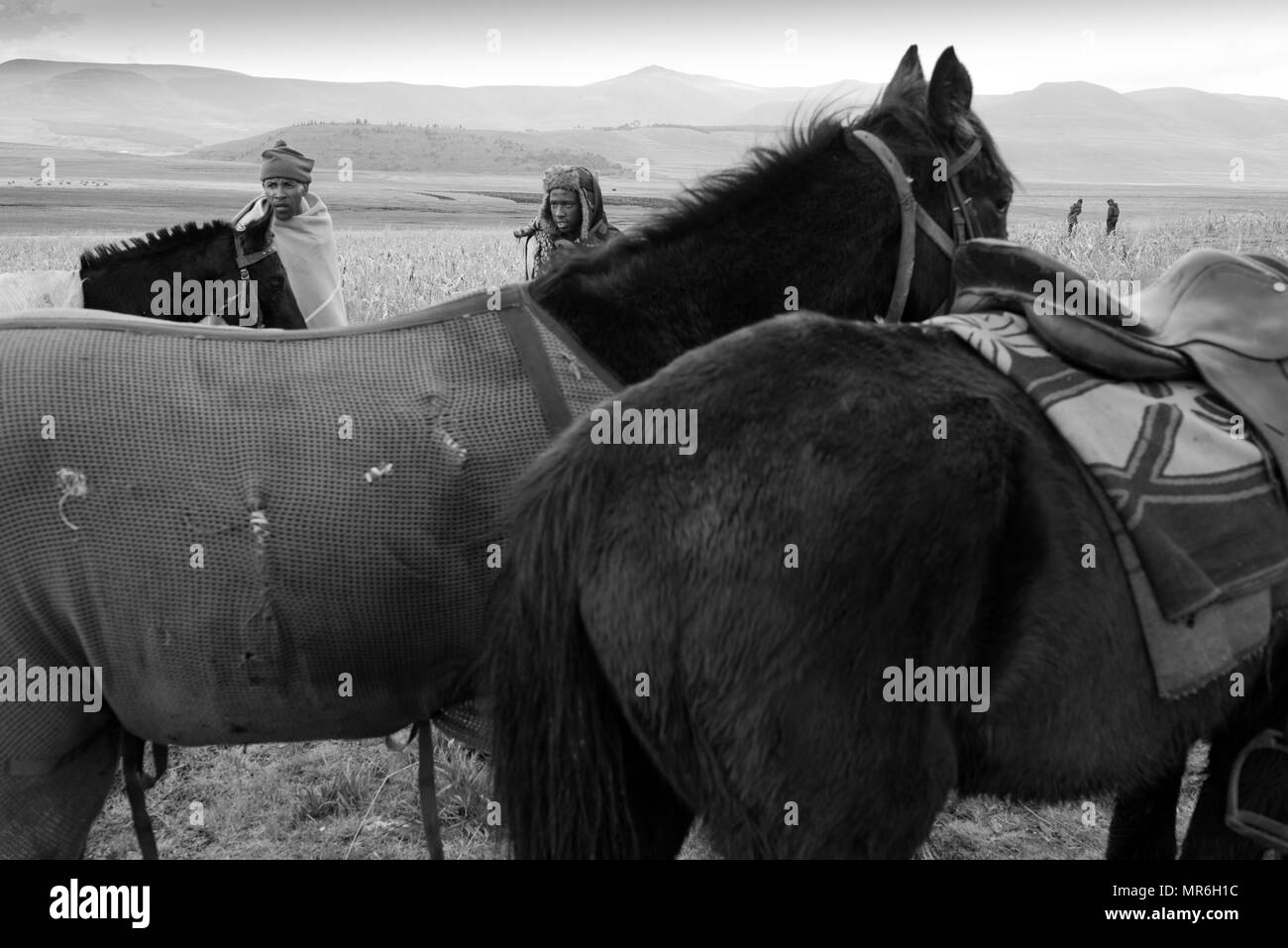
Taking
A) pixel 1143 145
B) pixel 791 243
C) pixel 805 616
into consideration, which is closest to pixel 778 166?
pixel 791 243

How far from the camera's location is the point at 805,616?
1.97 m

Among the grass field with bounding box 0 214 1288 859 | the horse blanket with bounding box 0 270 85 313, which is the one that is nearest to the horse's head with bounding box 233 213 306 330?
the horse blanket with bounding box 0 270 85 313

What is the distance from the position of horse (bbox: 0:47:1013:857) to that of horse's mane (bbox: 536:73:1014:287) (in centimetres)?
21

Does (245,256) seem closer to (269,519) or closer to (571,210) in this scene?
(571,210)

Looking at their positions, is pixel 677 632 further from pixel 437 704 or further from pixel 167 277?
pixel 167 277

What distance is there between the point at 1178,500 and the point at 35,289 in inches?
221

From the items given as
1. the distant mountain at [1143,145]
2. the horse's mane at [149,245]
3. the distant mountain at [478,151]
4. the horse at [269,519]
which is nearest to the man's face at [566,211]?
the horse's mane at [149,245]

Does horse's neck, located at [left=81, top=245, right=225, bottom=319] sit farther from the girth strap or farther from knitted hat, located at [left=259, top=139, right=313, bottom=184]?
the girth strap

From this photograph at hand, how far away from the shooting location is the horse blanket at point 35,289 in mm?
5340

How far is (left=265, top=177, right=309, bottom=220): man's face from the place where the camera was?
6117 mm

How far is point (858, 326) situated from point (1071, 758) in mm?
1035

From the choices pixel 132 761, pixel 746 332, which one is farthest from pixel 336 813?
pixel 746 332

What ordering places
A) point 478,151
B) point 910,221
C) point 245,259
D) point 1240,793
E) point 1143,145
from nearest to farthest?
point 1240,793, point 910,221, point 245,259, point 478,151, point 1143,145

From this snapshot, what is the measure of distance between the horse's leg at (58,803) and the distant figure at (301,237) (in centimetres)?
390
